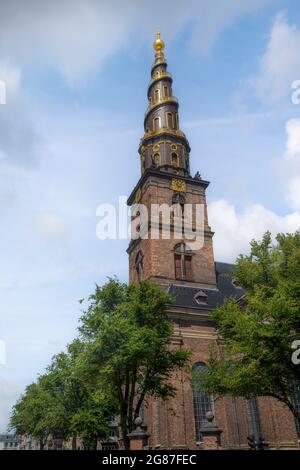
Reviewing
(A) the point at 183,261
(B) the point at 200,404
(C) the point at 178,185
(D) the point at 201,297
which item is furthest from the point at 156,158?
(B) the point at 200,404

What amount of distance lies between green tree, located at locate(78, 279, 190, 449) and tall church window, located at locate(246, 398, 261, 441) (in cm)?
839

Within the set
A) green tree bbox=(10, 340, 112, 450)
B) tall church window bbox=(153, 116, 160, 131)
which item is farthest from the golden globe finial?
green tree bbox=(10, 340, 112, 450)

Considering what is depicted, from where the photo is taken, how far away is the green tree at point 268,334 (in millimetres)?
15109

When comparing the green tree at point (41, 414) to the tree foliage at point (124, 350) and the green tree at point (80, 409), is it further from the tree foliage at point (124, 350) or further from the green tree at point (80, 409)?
the tree foliage at point (124, 350)

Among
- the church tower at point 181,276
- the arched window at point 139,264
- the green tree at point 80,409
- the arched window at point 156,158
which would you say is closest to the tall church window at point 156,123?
the church tower at point 181,276

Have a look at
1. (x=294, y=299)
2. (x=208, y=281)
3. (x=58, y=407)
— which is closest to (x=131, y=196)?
(x=208, y=281)

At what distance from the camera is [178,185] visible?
3647 cm

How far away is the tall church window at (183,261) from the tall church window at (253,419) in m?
10.5

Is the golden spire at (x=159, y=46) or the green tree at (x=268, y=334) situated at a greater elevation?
the golden spire at (x=159, y=46)

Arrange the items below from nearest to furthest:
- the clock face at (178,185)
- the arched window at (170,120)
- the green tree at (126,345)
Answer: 1. the green tree at (126,345)
2. the clock face at (178,185)
3. the arched window at (170,120)

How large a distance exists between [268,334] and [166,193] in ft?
72.9

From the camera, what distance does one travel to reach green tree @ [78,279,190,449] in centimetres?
1870

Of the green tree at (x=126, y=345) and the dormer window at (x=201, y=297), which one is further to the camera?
the dormer window at (x=201, y=297)
